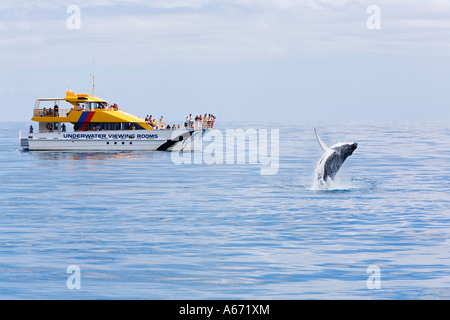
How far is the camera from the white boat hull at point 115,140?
2365 inches

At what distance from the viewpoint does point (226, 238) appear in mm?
20906

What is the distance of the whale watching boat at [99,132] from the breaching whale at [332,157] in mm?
30479

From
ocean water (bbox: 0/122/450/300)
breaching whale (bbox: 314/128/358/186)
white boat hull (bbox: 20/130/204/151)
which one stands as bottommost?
ocean water (bbox: 0/122/450/300)

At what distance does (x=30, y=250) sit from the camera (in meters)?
19.1

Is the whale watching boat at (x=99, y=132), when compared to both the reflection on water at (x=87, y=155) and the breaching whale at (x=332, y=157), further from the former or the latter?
the breaching whale at (x=332, y=157)

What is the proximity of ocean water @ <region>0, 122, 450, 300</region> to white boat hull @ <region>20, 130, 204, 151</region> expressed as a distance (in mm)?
20089

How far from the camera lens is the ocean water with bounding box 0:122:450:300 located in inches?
604

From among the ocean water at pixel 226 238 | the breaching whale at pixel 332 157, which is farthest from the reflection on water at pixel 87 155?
the breaching whale at pixel 332 157

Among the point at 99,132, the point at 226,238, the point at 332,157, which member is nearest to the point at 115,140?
the point at 99,132

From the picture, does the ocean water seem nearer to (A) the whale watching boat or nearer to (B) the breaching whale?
(B) the breaching whale

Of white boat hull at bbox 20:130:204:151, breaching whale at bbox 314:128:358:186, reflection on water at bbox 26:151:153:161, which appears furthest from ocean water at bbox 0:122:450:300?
white boat hull at bbox 20:130:204:151

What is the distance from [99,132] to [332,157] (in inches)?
1370

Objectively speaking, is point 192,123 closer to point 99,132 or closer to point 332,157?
point 99,132

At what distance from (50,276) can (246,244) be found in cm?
595
